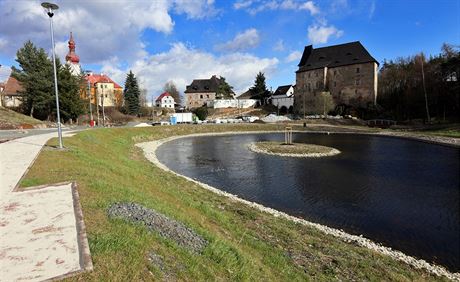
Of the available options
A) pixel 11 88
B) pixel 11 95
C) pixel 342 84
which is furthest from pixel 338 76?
pixel 11 88

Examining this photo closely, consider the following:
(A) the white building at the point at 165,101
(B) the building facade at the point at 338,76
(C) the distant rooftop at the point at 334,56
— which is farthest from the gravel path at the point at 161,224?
(A) the white building at the point at 165,101

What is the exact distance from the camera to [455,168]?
89.1 ft

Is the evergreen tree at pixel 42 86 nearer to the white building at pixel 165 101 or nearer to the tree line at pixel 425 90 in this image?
the tree line at pixel 425 90

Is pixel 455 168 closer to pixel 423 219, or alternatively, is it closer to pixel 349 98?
pixel 423 219

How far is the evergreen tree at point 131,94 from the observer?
277 ft

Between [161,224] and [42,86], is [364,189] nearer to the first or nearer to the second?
[161,224]

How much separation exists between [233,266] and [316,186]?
1440 centimetres

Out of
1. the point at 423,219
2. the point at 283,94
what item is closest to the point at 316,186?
the point at 423,219

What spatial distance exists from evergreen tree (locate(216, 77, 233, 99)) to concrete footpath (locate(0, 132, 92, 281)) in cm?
10744

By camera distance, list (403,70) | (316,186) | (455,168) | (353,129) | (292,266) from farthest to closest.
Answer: (403,70)
(353,129)
(455,168)
(316,186)
(292,266)

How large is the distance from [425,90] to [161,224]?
247ft

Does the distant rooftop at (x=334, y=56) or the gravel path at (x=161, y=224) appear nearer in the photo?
the gravel path at (x=161, y=224)

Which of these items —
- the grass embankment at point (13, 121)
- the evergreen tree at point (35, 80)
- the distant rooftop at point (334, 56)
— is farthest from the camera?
the distant rooftop at point (334, 56)

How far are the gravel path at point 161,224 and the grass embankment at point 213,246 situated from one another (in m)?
0.27
